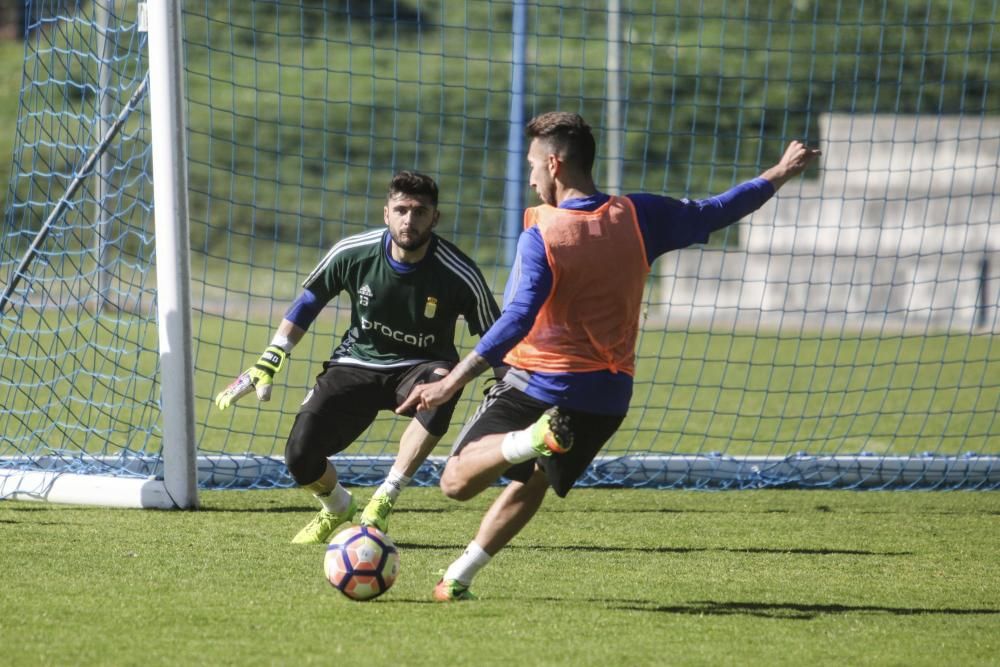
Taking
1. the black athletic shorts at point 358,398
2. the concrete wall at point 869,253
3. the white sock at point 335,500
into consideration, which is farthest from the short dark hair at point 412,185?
the concrete wall at point 869,253

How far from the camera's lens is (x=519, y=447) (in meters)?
4.88

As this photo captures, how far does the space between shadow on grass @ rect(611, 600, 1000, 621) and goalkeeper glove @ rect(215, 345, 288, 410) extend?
6.20 feet

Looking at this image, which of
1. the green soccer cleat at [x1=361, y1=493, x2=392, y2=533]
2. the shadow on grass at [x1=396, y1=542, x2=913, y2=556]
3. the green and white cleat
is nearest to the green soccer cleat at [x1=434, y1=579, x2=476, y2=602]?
the green soccer cleat at [x1=361, y1=493, x2=392, y2=533]

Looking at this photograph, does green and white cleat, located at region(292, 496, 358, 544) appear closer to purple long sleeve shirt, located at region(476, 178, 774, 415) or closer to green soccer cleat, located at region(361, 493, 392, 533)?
green soccer cleat, located at region(361, 493, 392, 533)

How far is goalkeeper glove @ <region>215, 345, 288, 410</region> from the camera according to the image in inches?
232

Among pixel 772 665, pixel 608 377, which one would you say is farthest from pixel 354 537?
pixel 772 665

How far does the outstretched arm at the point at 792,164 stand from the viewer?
5.25 meters

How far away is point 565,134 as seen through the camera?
4.95 m

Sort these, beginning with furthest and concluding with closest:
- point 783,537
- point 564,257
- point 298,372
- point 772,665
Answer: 1. point 298,372
2. point 783,537
3. point 564,257
4. point 772,665

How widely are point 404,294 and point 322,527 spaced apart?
1187 mm

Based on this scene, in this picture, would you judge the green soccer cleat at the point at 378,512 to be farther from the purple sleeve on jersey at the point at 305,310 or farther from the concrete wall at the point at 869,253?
the concrete wall at the point at 869,253

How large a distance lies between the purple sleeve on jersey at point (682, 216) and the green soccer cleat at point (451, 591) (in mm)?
1447

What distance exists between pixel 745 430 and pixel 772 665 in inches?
259

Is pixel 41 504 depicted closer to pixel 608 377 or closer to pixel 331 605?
pixel 331 605
